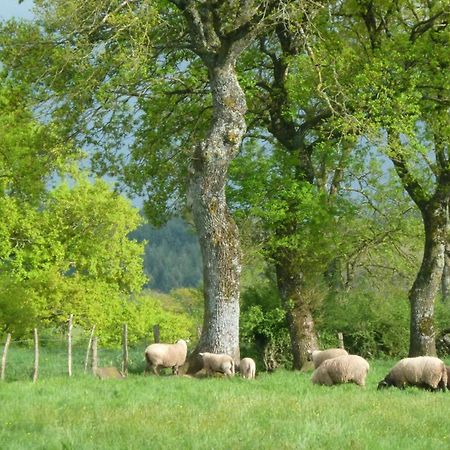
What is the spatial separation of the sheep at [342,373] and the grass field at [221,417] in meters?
1.08

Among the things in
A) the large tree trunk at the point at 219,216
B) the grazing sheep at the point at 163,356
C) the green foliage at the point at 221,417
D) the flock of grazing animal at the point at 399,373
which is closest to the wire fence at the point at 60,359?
the grazing sheep at the point at 163,356

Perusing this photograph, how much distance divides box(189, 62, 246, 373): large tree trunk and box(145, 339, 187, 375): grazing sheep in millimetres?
3656

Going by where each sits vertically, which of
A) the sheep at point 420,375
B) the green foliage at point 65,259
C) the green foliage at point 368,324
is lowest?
the sheep at point 420,375

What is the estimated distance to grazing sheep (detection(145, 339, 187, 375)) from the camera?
27.0m

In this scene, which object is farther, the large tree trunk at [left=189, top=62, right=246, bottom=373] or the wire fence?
the wire fence

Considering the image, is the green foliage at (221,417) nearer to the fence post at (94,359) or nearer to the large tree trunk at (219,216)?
the large tree trunk at (219,216)

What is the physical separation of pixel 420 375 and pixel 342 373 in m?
1.82

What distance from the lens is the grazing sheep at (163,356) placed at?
2695 cm

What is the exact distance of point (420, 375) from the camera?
19.1m

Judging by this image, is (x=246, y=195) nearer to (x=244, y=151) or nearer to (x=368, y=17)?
(x=244, y=151)

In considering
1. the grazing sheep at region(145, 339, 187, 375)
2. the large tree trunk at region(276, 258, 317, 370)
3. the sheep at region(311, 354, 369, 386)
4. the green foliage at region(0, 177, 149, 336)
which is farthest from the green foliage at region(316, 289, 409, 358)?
the sheep at region(311, 354, 369, 386)

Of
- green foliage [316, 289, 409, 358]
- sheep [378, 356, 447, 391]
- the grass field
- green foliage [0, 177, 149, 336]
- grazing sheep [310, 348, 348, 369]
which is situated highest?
green foliage [0, 177, 149, 336]

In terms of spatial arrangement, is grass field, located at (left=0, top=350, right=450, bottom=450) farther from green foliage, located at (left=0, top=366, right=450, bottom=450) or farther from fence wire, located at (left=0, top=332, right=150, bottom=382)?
fence wire, located at (left=0, top=332, right=150, bottom=382)

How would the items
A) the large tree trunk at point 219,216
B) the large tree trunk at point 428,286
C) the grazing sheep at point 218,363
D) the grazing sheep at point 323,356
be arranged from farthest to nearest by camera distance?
the large tree trunk at point 428,286 → the grazing sheep at point 323,356 → the large tree trunk at point 219,216 → the grazing sheep at point 218,363
